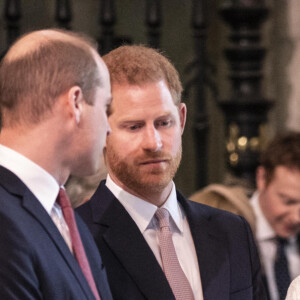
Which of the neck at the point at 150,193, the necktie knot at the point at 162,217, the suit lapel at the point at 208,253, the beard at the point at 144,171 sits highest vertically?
the beard at the point at 144,171

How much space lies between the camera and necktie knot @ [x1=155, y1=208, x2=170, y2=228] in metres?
1.84

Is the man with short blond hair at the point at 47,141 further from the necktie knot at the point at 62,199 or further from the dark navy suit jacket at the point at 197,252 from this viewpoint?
the dark navy suit jacket at the point at 197,252

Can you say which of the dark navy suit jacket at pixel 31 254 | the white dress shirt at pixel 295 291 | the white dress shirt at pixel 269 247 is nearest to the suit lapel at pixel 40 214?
the dark navy suit jacket at pixel 31 254

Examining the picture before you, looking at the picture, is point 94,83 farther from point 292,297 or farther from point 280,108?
point 280,108

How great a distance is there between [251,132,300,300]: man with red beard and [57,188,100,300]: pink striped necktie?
190cm

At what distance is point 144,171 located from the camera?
177cm

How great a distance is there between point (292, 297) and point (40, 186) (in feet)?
2.12

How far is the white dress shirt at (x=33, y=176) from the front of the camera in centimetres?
148

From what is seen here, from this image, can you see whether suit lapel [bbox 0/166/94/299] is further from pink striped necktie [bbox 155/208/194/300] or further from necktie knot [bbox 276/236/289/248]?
necktie knot [bbox 276/236/289/248]

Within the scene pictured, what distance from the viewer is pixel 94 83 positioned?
1.52 meters

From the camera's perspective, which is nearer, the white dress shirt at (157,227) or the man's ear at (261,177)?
the white dress shirt at (157,227)

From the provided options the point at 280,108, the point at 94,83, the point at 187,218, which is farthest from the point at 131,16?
the point at 94,83

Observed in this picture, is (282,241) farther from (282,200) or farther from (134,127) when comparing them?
(134,127)

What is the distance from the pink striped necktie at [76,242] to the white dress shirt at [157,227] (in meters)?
0.28
